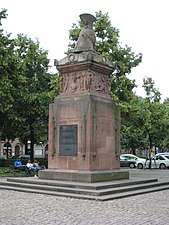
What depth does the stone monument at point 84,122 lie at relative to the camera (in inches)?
639

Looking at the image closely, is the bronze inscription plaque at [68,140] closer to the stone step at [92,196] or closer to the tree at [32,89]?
the stone step at [92,196]

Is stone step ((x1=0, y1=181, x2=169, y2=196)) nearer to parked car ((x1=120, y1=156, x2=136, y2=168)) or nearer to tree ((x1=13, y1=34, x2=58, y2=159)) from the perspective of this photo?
tree ((x1=13, y1=34, x2=58, y2=159))

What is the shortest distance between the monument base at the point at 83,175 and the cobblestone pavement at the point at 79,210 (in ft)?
7.36

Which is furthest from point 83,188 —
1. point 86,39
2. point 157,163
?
point 157,163

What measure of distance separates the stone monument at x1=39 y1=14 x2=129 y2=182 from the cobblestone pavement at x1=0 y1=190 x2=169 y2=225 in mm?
2854

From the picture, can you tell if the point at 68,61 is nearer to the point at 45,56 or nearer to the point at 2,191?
the point at 2,191

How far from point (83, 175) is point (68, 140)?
6.55 feet

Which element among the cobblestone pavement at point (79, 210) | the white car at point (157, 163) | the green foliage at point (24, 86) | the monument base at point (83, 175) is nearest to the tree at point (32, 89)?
the green foliage at point (24, 86)

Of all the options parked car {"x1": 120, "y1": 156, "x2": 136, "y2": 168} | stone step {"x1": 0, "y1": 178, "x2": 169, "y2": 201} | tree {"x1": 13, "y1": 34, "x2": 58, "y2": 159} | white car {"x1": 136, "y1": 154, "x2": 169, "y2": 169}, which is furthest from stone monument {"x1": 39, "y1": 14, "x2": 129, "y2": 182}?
parked car {"x1": 120, "y1": 156, "x2": 136, "y2": 168}

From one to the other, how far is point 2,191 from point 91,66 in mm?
6655

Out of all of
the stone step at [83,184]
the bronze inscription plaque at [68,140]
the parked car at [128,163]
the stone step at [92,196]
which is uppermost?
the bronze inscription plaque at [68,140]

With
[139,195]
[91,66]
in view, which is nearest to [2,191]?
[139,195]

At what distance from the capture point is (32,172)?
82.6 ft

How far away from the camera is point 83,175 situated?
613 inches
